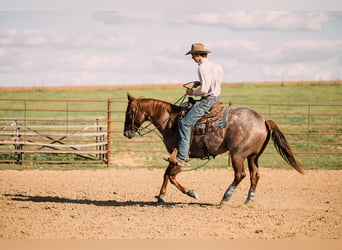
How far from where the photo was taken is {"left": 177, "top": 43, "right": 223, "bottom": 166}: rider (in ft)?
24.7

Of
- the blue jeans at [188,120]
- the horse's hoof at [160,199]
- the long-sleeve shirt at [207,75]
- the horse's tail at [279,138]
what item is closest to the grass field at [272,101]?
the horse's hoof at [160,199]

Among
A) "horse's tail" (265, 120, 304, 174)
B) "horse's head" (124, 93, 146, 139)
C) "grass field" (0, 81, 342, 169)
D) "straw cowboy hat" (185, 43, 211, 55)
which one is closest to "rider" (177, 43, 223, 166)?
"straw cowboy hat" (185, 43, 211, 55)

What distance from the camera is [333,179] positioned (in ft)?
38.0

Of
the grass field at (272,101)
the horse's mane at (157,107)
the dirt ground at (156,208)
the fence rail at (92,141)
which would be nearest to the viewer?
the dirt ground at (156,208)

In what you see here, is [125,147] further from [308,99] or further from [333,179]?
[308,99]

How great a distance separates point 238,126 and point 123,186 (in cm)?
366

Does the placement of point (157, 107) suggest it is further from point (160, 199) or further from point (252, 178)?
point (252, 178)

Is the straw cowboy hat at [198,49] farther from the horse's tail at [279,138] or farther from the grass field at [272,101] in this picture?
the grass field at [272,101]

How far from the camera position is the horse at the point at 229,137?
7797mm

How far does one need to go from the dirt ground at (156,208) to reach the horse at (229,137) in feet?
1.85

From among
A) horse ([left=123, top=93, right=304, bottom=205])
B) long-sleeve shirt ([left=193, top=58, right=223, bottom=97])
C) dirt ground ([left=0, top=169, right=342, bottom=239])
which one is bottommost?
dirt ground ([left=0, top=169, right=342, bottom=239])

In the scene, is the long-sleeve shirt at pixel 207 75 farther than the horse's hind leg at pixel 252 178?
No

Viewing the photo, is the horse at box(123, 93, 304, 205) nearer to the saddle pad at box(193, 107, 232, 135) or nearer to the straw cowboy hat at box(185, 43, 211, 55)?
the saddle pad at box(193, 107, 232, 135)

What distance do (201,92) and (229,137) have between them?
35.2 inches
